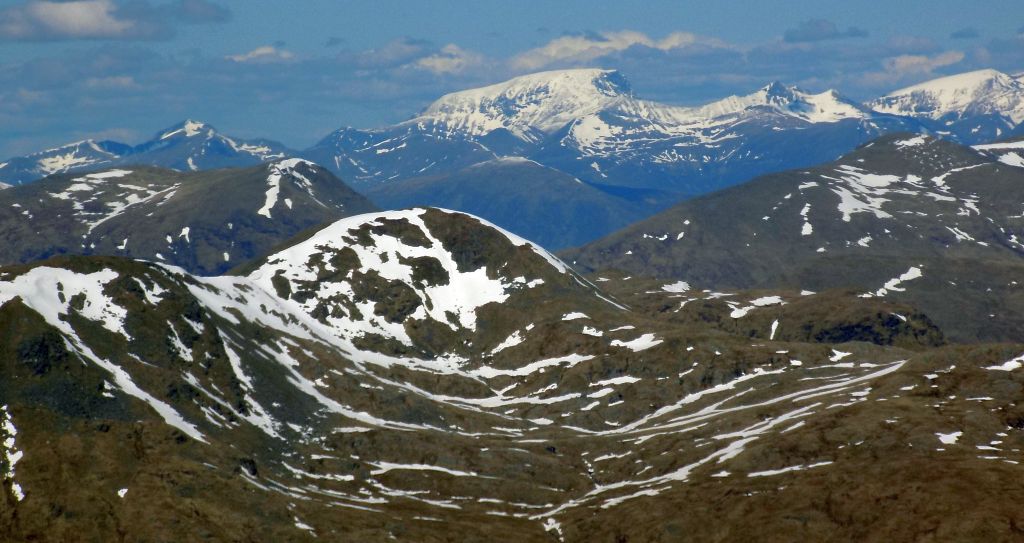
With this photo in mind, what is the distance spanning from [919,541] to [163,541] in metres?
117

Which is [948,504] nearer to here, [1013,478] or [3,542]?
[1013,478]

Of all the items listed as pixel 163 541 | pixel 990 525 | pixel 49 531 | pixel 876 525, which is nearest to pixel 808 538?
pixel 876 525

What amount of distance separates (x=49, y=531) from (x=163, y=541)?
722 inches

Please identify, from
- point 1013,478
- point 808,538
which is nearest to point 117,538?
point 808,538

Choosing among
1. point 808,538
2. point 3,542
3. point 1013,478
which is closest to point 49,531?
point 3,542

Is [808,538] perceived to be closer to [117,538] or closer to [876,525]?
[876,525]

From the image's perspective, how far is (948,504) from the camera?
195250 millimetres

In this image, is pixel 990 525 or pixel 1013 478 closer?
pixel 990 525

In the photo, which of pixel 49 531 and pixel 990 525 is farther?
pixel 49 531

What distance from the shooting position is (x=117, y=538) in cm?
19988

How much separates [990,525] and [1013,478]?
17741mm

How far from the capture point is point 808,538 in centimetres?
19962

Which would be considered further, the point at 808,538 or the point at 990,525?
the point at 808,538

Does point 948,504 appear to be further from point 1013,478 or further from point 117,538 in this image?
point 117,538
